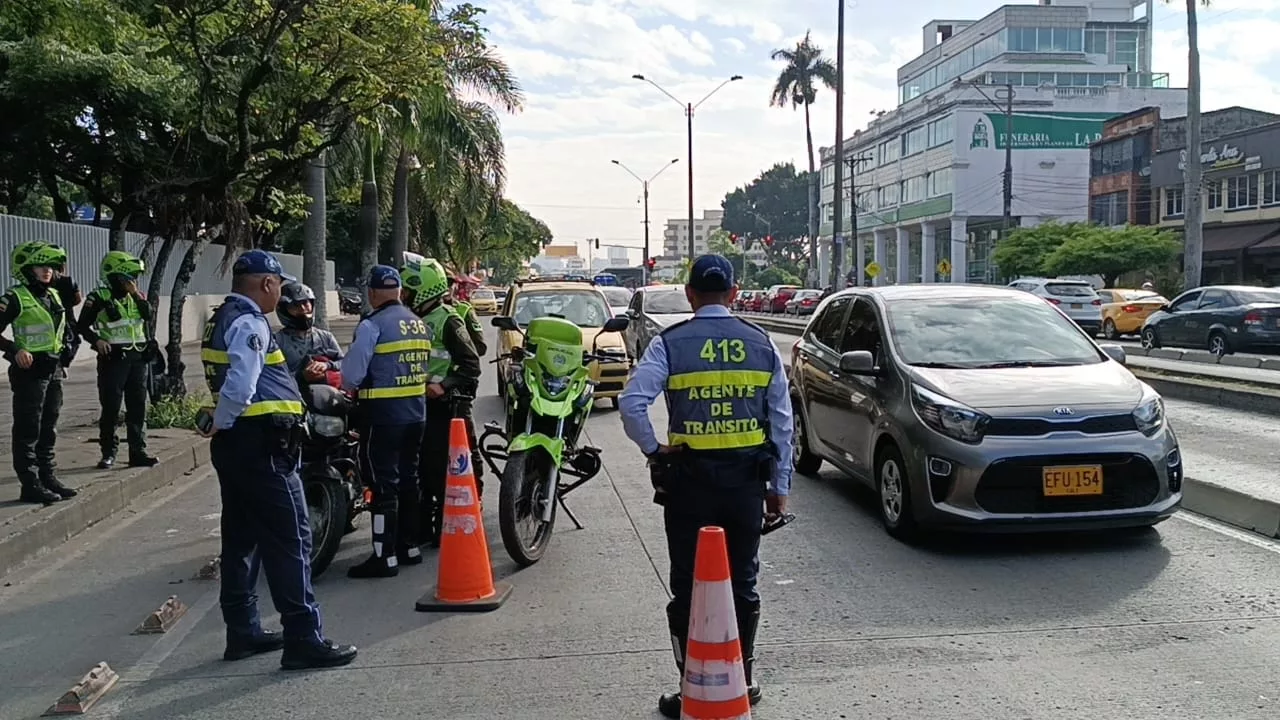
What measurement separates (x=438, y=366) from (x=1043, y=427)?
3725 mm

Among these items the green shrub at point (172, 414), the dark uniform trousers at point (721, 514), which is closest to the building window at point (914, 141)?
the green shrub at point (172, 414)

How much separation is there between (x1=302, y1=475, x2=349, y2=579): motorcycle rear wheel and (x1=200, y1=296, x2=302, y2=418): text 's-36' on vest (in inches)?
54.2

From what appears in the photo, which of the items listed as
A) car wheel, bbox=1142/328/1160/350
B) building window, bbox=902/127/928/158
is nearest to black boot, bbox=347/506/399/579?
car wheel, bbox=1142/328/1160/350

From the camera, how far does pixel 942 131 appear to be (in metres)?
70.4

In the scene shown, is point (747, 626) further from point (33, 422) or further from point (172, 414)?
point (172, 414)

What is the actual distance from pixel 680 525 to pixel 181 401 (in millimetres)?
9995

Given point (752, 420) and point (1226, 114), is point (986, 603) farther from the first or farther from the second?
point (1226, 114)

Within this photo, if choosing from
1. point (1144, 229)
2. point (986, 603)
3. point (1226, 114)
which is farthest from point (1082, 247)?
point (986, 603)

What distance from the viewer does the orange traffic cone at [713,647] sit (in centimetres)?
379

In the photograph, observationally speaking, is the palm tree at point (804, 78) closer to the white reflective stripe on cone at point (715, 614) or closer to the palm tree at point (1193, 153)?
the palm tree at point (1193, 153)

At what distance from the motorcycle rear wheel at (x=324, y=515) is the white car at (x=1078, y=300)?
78.8 ft

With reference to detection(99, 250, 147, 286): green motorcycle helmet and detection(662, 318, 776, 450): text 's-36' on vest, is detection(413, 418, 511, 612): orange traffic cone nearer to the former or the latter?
detection(662, 318, 776, 450): text 's-36' on vest

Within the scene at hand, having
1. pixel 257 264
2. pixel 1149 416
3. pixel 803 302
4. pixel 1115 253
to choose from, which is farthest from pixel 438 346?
pixel 803 302

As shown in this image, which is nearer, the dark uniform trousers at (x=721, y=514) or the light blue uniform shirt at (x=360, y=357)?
the dark uniform trousers at (x=721, y=514)
